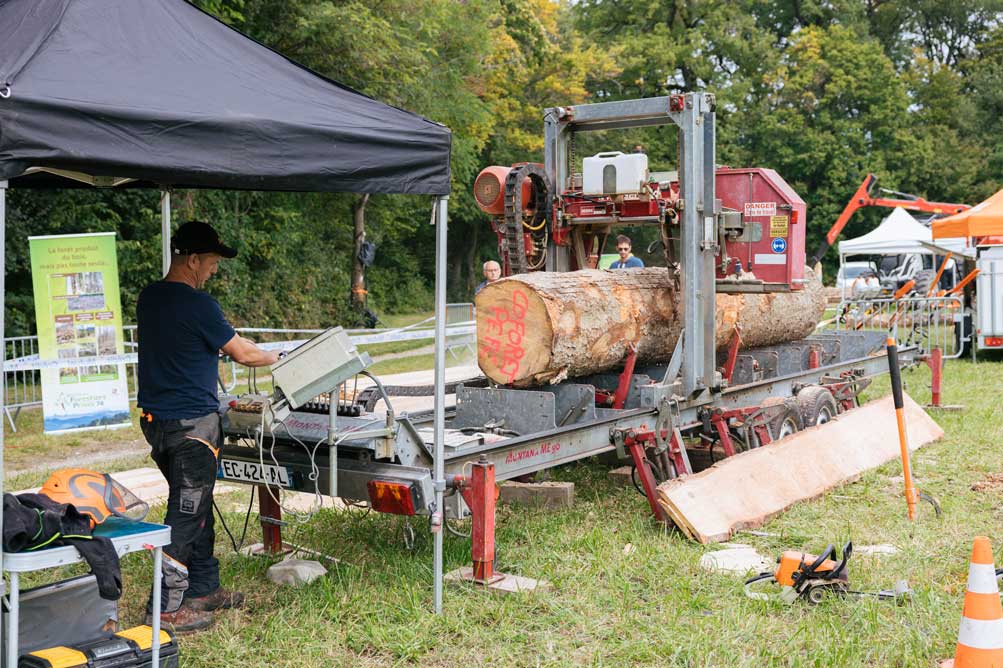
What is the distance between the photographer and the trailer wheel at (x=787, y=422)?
26.4 feet

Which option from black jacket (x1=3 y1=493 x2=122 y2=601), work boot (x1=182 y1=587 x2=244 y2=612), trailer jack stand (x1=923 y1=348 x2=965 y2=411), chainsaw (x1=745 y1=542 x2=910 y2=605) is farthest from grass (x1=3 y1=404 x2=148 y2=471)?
trailer jack stand (x1=923 y1=348 x2=965 y2=411)

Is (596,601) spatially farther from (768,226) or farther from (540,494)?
(768,226)

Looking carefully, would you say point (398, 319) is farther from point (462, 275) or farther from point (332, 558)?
point (332, 558)

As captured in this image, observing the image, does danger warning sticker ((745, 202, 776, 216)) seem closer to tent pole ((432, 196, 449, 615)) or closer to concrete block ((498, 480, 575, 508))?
concrete block ((498, 480, 575, 508))

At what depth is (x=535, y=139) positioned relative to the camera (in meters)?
28.7

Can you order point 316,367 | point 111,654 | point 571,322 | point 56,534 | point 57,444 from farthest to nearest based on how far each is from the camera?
point 57,444
point 571,322
point 316,367
point 111,654
point 56,534

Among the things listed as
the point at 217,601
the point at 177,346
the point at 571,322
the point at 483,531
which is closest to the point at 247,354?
the point at 177,346

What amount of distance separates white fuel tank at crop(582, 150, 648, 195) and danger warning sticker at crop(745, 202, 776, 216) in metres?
1.18

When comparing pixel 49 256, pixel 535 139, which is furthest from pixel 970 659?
pixel 535 139

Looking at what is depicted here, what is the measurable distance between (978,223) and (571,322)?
11.7 meters

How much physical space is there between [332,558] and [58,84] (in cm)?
324

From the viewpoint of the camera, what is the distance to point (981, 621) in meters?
3.88

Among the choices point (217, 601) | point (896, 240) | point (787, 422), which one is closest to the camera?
point (217, 601)

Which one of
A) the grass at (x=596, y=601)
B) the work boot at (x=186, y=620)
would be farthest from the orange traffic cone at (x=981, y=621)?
the work boot at (x=186, y=620)
